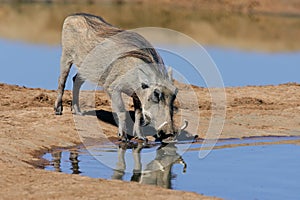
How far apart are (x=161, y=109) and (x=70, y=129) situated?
1.85 metres

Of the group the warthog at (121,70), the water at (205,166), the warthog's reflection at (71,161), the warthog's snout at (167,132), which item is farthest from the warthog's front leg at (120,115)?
the warthog's reflection at (71,161)

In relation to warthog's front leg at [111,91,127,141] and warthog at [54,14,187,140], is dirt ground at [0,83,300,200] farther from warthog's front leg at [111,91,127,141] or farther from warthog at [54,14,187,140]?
warthog at [54,14,187,140]

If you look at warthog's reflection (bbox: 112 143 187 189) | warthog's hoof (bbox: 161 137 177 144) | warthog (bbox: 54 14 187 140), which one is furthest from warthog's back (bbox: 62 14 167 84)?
warthog's reflection (bbox: 112 143 187 189)

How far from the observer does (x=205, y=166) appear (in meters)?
10.8

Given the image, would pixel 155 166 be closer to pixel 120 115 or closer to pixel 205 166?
pixel 205 166

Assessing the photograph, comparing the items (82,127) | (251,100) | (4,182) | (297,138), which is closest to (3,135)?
(82,127)

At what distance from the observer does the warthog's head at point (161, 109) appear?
11.3 m

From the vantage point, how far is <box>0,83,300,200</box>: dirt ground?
357 inches

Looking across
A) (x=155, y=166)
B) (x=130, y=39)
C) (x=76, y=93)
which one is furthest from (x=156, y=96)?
(x=76, y=93)

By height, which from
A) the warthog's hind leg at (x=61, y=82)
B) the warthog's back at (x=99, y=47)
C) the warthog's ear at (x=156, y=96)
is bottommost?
the warthog's ear at (x=156, y=96)

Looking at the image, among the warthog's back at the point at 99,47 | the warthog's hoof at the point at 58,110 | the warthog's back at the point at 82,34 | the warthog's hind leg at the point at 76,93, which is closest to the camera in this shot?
the warthog's back at the point at 99,47

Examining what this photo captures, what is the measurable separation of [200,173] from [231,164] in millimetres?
735

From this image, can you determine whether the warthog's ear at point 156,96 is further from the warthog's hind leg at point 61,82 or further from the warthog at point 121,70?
the warthog's hind leg at point 61,82

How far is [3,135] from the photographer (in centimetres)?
1164
